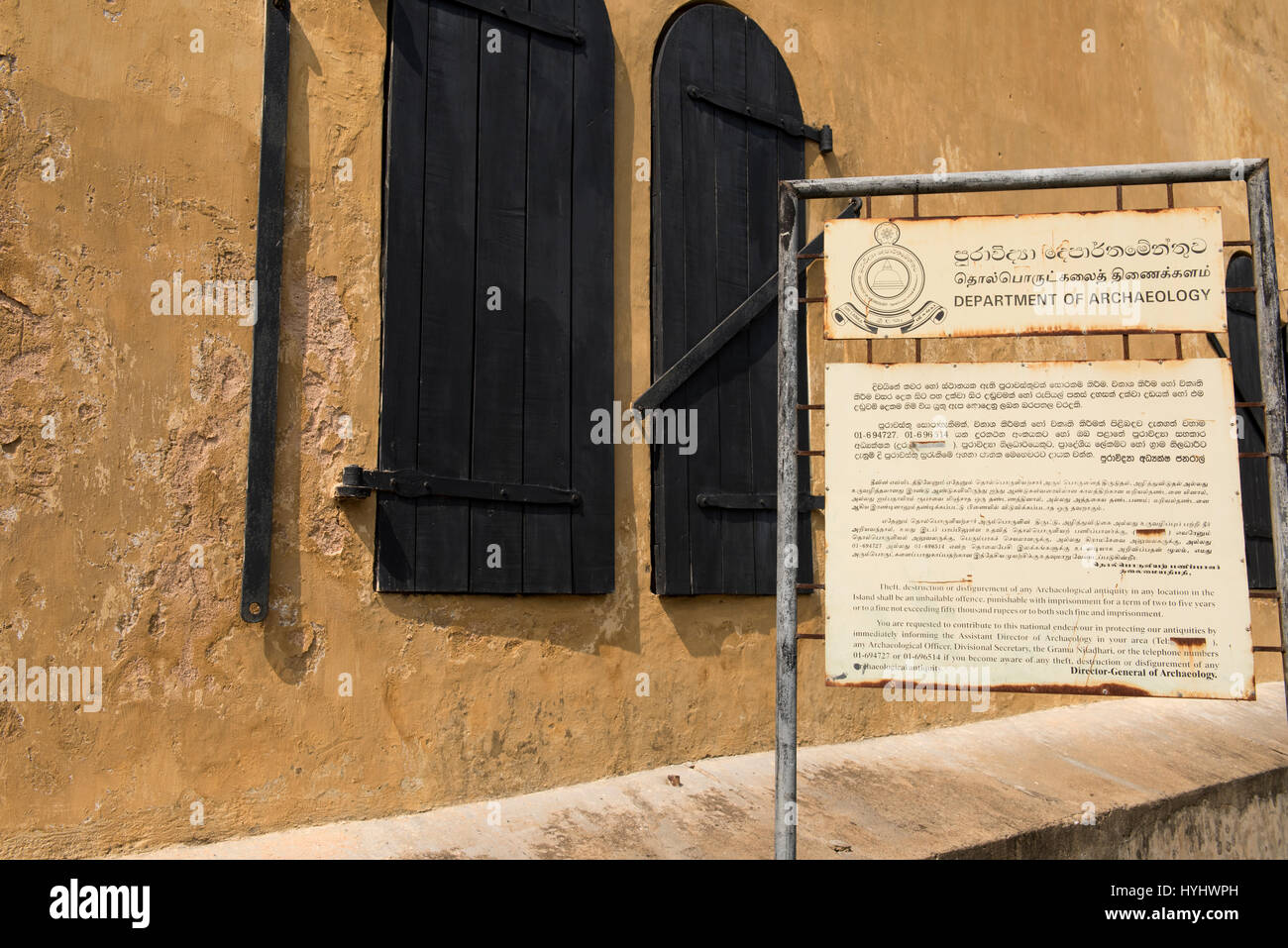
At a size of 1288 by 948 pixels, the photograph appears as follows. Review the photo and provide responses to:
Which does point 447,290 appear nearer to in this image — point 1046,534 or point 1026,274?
point 1026,274

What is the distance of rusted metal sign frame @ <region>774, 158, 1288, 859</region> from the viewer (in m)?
2.78

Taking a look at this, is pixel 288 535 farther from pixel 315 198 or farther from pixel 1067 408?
pixel 1067 408

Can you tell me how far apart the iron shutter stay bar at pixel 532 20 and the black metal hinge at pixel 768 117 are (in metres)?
0.62

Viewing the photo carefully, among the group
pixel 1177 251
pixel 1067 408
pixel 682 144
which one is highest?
pixel 682 144

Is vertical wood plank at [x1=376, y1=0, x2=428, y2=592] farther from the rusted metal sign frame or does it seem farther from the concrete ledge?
the rusted metal sign frame

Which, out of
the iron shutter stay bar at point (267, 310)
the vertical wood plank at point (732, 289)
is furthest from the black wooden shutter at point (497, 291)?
the vertical wood plank at point (732, 289)

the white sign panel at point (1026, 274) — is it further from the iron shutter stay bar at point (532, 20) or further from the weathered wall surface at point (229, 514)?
the iron shutter stay bar at point (532, 20)

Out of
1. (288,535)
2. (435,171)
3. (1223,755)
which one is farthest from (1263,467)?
(288,535)

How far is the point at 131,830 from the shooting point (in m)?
3.06

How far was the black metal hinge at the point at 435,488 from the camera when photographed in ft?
11.4

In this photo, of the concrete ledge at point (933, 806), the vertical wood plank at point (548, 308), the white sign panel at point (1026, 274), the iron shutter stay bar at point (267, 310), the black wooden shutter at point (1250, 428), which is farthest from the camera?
the black wooden shutter at point (1250, 428)

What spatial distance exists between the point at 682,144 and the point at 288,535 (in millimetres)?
2406

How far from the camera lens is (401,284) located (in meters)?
3.68

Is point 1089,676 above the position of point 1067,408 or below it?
below
